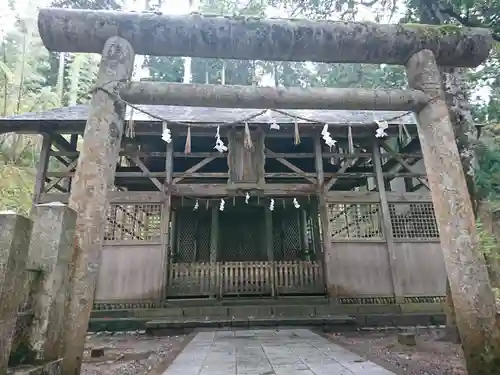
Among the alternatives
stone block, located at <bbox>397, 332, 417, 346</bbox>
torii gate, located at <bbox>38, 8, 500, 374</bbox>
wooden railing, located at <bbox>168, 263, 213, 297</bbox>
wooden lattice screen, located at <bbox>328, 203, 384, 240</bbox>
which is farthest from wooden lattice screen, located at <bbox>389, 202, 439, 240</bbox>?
torii gate, located at <bbox>38, 8, 500, 374</bbox>

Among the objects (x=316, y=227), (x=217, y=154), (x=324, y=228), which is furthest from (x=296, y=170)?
(x=316, y=227)

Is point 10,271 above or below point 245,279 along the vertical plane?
below

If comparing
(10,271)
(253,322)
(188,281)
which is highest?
(188,281)

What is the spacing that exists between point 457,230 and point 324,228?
19.6 ft

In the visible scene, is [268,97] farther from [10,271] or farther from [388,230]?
[388,230]

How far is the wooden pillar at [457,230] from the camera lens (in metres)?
3.42

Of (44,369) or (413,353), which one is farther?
(413,353)

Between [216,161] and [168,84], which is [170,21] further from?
[216,161]

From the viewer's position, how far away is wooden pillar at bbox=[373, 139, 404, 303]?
920 cm

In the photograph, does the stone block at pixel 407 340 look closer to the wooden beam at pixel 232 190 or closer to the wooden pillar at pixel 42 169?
the wooden beam at pixel 232 190

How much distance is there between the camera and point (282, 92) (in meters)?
4.02

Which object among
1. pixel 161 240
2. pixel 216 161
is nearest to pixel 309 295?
pixel 161 240

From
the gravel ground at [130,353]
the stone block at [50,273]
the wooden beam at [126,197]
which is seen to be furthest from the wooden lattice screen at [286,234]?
the stone block at [50,273]

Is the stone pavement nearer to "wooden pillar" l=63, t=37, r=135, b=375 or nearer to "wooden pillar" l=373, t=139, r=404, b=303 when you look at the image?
"wooden pillar" l=63, t=37, r=135, b=375
